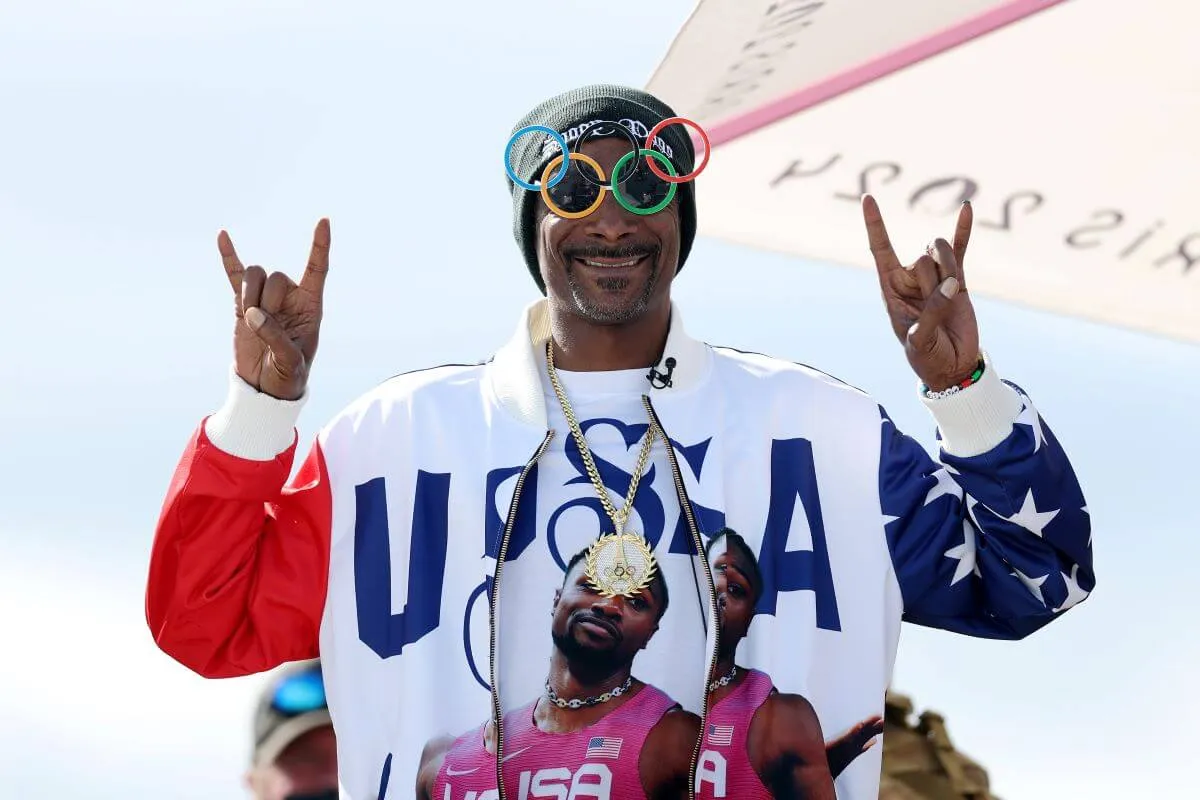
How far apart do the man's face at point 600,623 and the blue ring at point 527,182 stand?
917 mm

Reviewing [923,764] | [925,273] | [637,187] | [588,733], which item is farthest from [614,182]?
[923,764]

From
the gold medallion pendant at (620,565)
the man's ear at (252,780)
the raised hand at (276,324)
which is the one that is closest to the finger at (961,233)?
the gold medallion pendant at (620,565)

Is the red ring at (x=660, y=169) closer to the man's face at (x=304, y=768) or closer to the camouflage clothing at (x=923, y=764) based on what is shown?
the camouflage clothing at (x=923, y=764)

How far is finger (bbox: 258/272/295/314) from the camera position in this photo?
4043 millimetres

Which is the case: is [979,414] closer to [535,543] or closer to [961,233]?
[961,233]

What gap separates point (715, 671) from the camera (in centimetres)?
409

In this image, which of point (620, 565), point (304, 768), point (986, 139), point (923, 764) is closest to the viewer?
point (620, 565)

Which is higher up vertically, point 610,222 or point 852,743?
point 610,222

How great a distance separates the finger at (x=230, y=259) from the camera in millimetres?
4122

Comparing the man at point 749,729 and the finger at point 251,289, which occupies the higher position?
the finger at point 251,289

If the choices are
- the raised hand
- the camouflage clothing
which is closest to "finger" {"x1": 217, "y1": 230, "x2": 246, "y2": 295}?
the raised hand

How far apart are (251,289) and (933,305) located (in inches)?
57.7

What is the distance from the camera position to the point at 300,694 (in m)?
5.70

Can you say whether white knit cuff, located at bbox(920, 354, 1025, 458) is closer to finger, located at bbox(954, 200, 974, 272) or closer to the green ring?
finger, located at bbox(954, 200, 974, 272)
